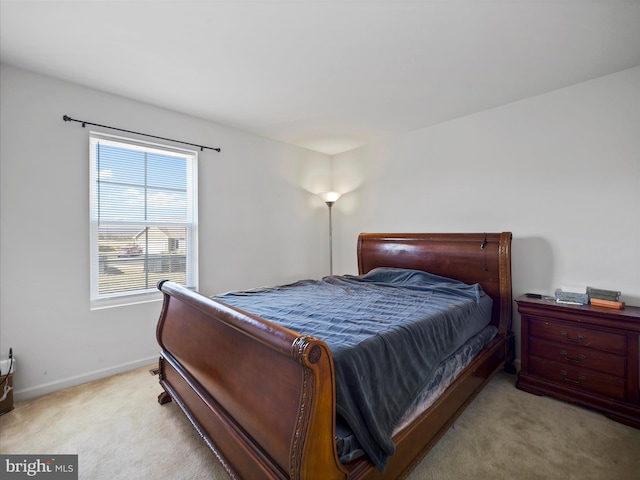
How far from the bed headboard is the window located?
7.10 feet

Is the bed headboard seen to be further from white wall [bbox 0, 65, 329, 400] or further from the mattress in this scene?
white wall [bbox 0, 65, 329, 400]

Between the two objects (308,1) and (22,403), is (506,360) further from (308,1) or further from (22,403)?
(22,403)

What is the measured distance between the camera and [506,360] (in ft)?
8.47

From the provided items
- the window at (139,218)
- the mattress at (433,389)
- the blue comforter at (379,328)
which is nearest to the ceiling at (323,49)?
the window at (139,218)

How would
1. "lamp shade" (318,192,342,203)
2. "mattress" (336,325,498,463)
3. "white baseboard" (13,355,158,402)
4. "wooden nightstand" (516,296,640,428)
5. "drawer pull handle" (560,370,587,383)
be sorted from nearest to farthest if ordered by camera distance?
"mattress" (336,325,498,463), "wooden nightstand" (516,296,640,428), "drawer pull handle" (560,370,587,383), "white baseboard" (13,355,158,402), "lamp shade" (318,192,342,203)

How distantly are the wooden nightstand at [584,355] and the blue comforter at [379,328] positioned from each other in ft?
1.25

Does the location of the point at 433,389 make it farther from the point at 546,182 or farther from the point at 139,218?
the point at 139,218

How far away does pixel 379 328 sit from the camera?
157cm

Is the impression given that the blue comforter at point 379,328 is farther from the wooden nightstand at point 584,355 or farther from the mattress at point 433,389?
the wooden nightstand at point 584,355

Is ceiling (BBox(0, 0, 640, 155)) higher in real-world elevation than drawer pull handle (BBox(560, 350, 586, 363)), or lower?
higher

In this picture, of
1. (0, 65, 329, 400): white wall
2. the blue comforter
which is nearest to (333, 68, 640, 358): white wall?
the blue comforter

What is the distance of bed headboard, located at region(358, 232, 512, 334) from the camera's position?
2562 mm

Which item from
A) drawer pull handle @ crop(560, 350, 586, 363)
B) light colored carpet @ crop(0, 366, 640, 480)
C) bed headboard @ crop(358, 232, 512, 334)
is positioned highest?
bed headboard @ crop(358, 232, 512, 334)

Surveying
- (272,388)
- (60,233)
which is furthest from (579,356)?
(60,233)
